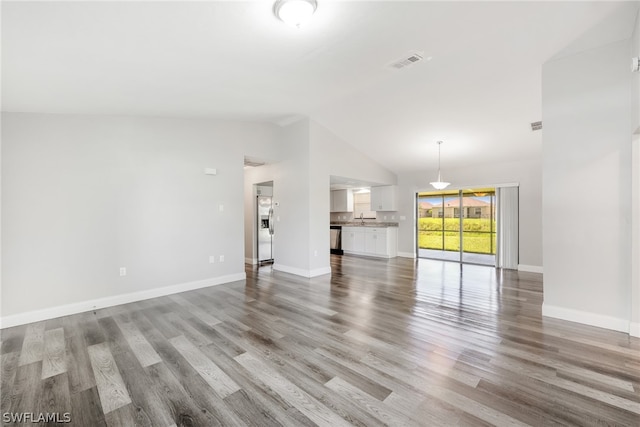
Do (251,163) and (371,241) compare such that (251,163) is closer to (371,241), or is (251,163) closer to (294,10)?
(371,241)

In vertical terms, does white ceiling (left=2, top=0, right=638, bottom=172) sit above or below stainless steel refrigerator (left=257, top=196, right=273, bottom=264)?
above

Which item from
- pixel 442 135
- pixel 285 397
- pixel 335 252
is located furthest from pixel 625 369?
pixel 335 252

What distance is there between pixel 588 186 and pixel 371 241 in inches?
216

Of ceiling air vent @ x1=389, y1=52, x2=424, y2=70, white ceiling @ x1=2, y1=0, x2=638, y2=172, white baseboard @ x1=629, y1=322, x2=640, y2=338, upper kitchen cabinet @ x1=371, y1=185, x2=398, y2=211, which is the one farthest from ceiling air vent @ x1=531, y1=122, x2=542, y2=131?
upper kitchen cabinet @ x1=371, y1=185, x2=398, y2=211

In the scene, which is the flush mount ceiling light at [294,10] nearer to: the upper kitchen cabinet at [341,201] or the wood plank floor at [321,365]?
the wood plank floor at [321,365]

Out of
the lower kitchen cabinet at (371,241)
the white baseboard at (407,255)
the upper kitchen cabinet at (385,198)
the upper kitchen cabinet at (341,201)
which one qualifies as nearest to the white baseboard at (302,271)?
the lower kitchen cabinet at (371,241)

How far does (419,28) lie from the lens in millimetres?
2697

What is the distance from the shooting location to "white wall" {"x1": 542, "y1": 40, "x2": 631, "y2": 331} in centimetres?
303

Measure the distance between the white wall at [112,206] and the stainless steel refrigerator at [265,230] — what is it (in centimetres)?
Result: 153

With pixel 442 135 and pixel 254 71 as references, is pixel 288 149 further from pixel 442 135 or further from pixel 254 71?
pixel 442 135

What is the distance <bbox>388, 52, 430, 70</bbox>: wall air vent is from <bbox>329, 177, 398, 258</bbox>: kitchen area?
427 centimetres

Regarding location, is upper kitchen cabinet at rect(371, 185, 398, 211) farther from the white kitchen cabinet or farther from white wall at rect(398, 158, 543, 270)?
the white kitchen cabinet

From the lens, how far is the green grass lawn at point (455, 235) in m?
7.49

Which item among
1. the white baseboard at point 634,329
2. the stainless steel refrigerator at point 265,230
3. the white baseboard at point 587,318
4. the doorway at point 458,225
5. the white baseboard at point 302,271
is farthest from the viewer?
the doorway at point 458,225
